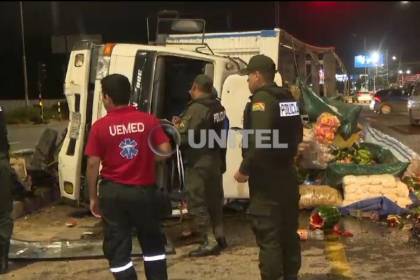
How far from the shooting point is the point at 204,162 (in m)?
5.86

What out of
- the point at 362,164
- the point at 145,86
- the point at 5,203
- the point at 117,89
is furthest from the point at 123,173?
the point at 362,164

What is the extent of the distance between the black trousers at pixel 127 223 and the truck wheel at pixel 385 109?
86.9ft

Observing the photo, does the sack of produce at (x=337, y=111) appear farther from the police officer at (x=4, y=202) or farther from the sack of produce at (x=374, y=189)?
the police officer at (x=4, y=202)

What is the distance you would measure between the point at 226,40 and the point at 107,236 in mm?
5060

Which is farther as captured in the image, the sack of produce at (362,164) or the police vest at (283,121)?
the sack of produce at (362,164)

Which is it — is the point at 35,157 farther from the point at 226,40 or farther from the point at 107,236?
the point at 107,236

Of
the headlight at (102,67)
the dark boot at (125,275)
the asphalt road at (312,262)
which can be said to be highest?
the headlight at (102,67)

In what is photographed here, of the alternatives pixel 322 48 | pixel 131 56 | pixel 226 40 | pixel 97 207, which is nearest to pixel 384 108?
pixel 322 48

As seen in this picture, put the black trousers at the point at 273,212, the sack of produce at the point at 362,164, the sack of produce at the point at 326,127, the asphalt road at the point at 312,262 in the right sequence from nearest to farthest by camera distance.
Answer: the black trousers at the point at 273,212, the asphalt road at the point at 312,262, the sack of produce at the point at 362,164, the sack of produce at the point at 326,127

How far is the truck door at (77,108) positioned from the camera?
21.8 ft

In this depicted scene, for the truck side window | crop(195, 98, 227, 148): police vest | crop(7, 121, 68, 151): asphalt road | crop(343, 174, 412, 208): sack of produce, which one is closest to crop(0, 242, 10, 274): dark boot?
crop(195, 98, 227, 148): police vest

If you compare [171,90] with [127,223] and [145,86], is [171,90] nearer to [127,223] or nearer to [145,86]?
[145,86]

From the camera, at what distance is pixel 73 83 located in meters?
6.75

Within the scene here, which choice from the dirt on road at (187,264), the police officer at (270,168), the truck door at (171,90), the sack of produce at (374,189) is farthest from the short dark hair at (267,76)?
the sack of produce at (374,189)
